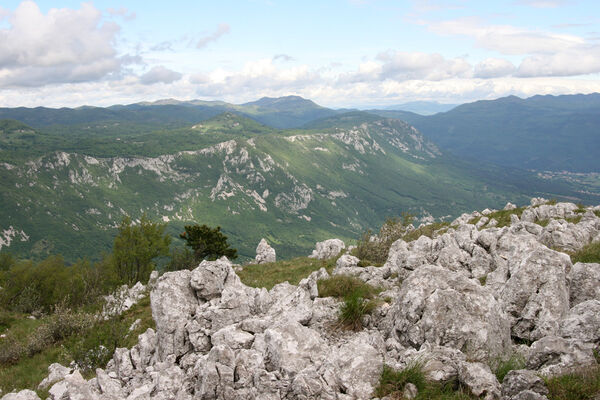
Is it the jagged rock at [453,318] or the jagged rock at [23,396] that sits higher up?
the jagged rock at [453,318]

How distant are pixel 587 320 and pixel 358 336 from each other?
6.94 meters

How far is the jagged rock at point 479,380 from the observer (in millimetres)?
8406

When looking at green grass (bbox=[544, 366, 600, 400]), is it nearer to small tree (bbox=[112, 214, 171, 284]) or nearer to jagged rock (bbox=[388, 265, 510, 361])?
jagged rock (bbox=[388, 265, 510, 361])

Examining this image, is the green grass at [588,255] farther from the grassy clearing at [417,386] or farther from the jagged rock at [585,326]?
the grassy clearing at [417,386]

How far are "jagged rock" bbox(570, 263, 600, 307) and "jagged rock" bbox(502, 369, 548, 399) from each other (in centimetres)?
761

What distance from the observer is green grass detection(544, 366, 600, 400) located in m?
7.40

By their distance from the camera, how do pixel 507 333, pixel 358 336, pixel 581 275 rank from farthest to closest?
pixel 581 275
pixel 358 336
pixel 507 333

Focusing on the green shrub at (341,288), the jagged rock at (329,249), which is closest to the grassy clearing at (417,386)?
the green shrub at (341,288)

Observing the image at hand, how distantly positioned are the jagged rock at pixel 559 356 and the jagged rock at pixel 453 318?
5.48 ft

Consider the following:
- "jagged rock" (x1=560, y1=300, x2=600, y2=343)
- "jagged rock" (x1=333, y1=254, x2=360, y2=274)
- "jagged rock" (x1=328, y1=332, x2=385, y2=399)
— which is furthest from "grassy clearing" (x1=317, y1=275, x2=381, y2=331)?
"jagged rock" (x1=333, y1=254, x2=360, y2=274)

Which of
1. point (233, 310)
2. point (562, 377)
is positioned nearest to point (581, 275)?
point (562, 377)

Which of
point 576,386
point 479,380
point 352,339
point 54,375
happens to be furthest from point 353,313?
point 54,375

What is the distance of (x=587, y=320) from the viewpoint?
10219mm

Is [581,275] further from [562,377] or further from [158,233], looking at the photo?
[158,233]
